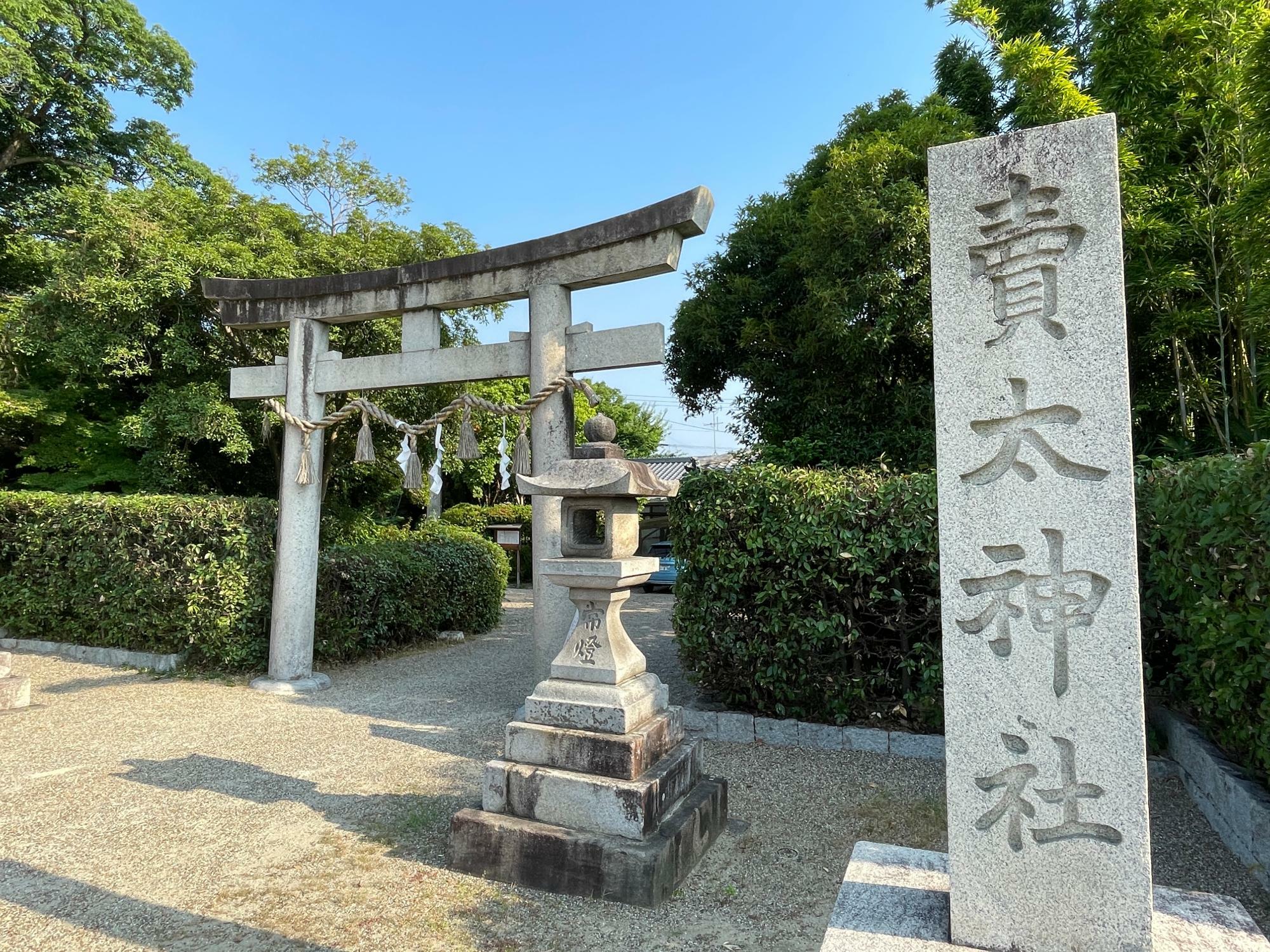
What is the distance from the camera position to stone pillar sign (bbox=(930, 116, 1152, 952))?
6.51ft

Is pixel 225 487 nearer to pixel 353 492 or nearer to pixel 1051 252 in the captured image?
pixel 353 492

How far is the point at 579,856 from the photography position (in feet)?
10.6

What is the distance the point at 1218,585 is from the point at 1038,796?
7.91 ft

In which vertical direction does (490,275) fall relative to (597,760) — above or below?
above

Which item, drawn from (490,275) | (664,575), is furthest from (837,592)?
→ (664,575)

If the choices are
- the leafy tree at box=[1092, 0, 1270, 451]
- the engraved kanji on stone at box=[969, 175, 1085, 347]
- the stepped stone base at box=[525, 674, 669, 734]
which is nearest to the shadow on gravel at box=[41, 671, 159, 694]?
the stepped stone base at box=[525, 674, 669, 734]

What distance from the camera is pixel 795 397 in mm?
9562

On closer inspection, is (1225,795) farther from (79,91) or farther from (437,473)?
(79,91)

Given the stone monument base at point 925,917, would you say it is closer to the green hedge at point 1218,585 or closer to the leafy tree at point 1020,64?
the green hedge at point 1218,585

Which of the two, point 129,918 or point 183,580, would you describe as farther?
point 183,580

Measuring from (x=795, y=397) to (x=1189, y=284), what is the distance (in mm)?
4428

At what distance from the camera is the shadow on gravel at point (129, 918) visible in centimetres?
284

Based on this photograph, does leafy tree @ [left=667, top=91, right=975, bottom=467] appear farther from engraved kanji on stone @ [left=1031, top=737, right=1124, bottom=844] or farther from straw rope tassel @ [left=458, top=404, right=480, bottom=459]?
engraved kanji on stone @ [left=1031, top=737, right=1124, bottom=844]

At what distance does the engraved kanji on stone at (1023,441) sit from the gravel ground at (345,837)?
2159mm
